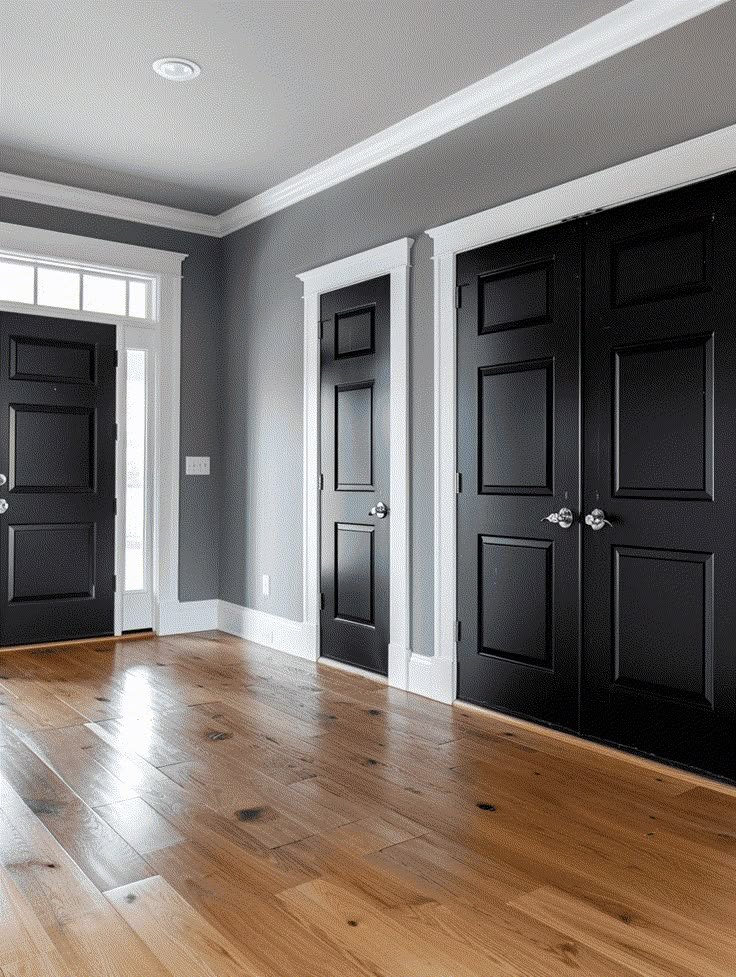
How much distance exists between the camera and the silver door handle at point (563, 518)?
3.30 meters

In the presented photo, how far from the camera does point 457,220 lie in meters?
3.81

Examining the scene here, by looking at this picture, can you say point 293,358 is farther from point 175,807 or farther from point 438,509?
point 175,807

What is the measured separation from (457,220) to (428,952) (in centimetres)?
299

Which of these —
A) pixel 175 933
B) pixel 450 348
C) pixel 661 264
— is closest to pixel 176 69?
pixel 450 348

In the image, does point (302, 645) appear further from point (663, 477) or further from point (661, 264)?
point (661, 264)

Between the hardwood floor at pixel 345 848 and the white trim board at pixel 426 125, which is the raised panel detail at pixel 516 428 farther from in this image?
the white trim board at pixel 426 125

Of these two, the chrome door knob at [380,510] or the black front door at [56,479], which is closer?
the chrome door knob at [380,510]

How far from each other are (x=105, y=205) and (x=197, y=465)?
1703mm

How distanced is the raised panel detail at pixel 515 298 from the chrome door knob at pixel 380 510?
105 cm

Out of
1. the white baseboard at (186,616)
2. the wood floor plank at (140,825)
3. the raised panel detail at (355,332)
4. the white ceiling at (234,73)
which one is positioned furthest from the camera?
the white baseboard at (186,616)

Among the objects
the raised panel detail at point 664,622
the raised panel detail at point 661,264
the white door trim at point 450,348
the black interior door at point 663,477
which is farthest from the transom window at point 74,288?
the raised panel detail at point 664,622

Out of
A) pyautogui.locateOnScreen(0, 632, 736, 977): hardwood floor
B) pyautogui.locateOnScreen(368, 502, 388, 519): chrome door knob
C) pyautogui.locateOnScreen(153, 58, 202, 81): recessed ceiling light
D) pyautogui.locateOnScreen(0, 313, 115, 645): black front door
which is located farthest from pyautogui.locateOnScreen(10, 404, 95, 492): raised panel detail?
pyautogui.locateOnScreen(153, 58, 202, 81): recessed ceiling light

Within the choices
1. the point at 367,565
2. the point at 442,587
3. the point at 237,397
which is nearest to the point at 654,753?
the point at 442,587

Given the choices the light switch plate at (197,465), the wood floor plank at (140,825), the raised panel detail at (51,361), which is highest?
the raised panel detail at (51,361)
